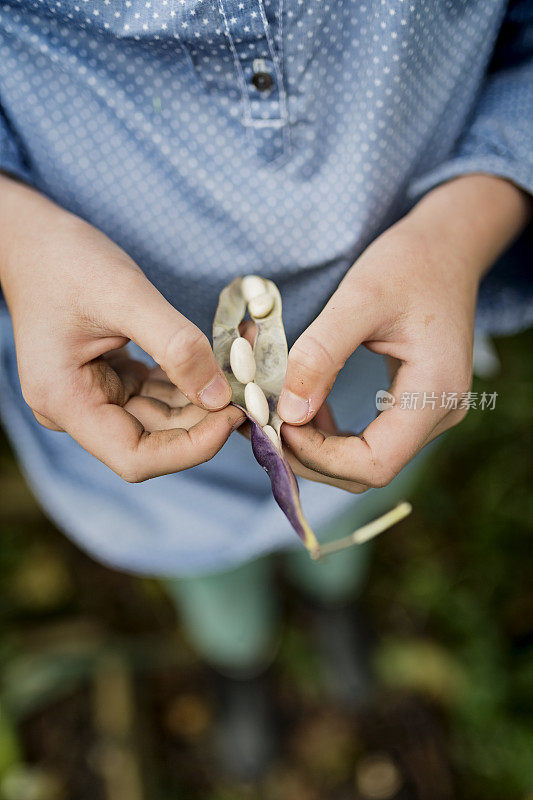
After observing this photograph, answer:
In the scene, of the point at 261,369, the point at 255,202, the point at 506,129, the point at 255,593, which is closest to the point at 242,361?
the point at 261,369

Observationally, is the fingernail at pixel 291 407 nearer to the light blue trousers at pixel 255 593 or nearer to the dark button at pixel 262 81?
the dark button at pixel 262 81

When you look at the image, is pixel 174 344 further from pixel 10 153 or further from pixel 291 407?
pixel 10 153

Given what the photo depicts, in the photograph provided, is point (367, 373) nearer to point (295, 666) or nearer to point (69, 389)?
point (69, 389)

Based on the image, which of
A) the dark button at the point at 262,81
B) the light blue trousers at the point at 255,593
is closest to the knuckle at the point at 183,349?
the dark button at the point at 262,81

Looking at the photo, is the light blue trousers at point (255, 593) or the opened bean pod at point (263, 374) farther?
the light blue trousers at point (255, 593)

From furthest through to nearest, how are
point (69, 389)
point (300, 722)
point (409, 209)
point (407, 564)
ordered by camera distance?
point (407, 564)
point (300, 722)
point (409, 209)
point (69, 389)

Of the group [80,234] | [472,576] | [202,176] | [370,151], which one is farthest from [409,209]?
[472,576]

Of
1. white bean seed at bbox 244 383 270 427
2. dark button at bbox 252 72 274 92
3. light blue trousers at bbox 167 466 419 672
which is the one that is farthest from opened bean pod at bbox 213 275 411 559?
light blue trousers at bbox 167 466 419 672
